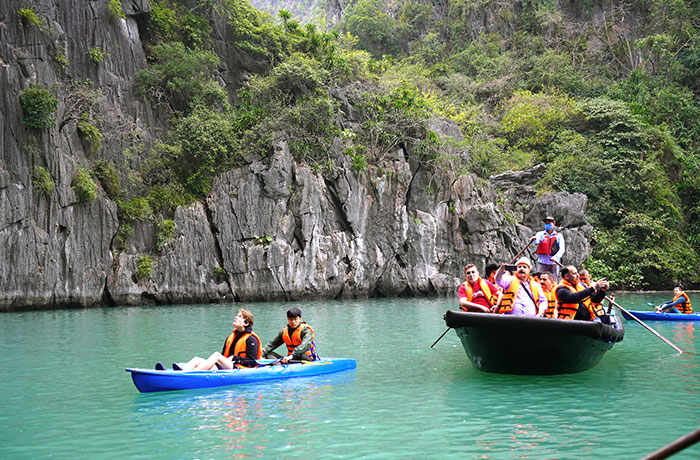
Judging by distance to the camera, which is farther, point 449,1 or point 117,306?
point 449,1

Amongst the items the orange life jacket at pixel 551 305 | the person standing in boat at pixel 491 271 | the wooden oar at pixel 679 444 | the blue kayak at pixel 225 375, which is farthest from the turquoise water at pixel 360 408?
the wooden oar at pixel 679 444

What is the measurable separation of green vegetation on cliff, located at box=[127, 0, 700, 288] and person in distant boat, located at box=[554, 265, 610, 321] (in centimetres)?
1968

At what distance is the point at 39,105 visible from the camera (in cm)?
2261

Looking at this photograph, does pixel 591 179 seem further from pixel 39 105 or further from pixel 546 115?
pixel 39 105

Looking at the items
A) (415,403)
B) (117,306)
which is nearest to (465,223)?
(117,306)

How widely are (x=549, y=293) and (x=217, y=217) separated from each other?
61.8 ft

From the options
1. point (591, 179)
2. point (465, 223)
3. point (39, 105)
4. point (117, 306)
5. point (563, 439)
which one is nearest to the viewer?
point (563, 439)

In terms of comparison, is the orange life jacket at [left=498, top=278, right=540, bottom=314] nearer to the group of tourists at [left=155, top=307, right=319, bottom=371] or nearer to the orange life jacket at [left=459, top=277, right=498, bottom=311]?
the orange life jacket at [left=459, top=277, right=498, bottom=311]

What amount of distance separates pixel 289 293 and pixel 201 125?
8441 mm

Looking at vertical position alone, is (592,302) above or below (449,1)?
below

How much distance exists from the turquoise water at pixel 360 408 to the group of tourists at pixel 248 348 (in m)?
0.42

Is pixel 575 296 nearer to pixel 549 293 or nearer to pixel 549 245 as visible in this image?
pixel 549 293

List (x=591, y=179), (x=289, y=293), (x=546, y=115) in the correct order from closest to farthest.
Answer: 1. (x=289, y=293)
2. (x=591, y=179)
3. (x=546, y=115)

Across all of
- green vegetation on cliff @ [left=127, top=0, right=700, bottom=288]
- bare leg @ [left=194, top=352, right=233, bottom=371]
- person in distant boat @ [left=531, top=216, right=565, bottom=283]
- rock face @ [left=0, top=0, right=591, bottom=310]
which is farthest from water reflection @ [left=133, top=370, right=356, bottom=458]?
green vegetation on cliff @ [left=127, top=0, right=700, bottom=288]
